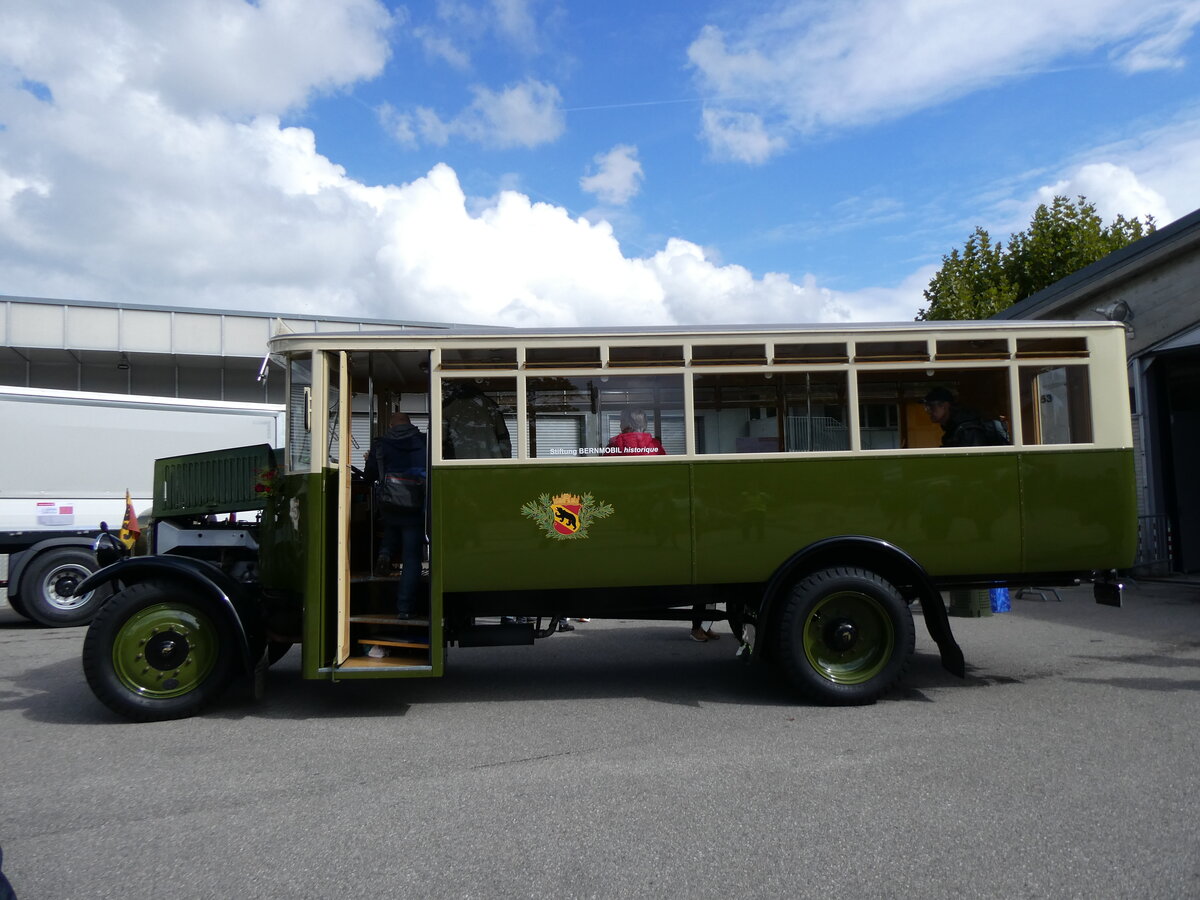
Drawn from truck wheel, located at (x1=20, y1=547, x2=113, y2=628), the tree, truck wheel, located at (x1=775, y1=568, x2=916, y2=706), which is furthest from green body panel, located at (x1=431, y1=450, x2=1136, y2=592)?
the tree

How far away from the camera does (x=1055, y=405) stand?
6.45m

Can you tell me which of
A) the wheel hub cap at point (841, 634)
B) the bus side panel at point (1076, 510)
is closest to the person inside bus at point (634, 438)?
the wheel hub cap at point (841, 634)

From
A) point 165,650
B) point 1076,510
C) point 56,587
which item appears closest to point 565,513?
point 165,650

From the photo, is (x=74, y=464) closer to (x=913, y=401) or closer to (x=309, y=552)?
(x=309, y=552)

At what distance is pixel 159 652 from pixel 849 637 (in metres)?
4.70

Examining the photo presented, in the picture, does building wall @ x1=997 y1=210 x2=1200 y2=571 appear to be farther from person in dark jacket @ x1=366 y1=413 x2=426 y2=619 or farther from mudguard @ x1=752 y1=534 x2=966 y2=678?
person in dark jacket @ x1=366 y1=413 x2=426 y2=619

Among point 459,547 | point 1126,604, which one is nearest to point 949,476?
point 459,547

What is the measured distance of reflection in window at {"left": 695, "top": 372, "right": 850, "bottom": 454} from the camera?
245 inches

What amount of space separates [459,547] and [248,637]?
5.22 ft

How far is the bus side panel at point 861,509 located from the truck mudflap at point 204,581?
3.15 m

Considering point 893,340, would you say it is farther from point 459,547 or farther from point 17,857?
point 17,857

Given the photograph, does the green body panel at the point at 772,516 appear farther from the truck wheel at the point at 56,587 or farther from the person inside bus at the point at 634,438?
the truck wheel at the point at 56,587

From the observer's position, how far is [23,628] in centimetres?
1084

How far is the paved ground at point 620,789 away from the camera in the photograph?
3.46 meters
